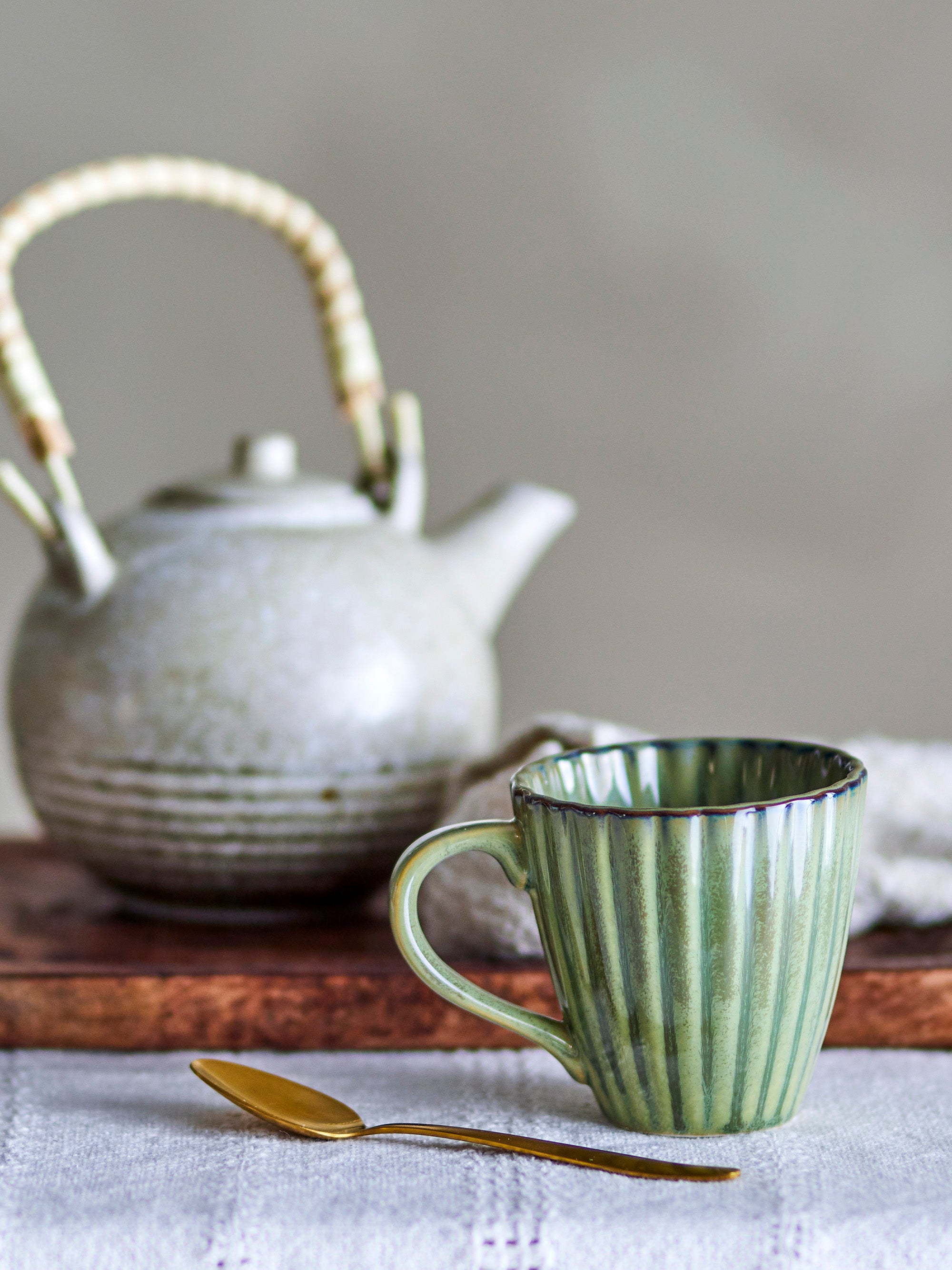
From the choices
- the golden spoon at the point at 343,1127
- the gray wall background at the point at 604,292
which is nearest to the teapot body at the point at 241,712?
the golden spoon at the point at 343,1127

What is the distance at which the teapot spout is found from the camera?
65 centimetres

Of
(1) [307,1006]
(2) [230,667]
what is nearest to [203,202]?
(2) [230,667]

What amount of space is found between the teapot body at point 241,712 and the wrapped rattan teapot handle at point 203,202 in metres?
0.07

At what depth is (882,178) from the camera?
1038 mm

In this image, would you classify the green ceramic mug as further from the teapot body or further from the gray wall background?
the gray wall background

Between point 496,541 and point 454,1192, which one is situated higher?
point 496,541

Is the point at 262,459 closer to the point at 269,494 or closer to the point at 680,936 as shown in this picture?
the point at 269,494

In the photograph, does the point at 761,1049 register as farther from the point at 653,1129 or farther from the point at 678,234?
the point at 678,234

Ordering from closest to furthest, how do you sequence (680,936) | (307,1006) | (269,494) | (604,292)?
(680,936) < (307,1006) < (269,494) < (604,292)

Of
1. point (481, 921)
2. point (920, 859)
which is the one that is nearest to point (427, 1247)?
point (481, 921)

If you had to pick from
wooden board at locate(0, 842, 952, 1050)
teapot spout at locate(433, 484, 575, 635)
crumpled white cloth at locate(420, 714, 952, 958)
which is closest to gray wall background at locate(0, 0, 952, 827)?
teapot spout at locate(433, 484, 575, 635)

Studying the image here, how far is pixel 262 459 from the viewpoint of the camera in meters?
0.62

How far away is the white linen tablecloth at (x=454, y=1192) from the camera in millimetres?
339

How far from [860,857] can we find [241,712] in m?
0.25
